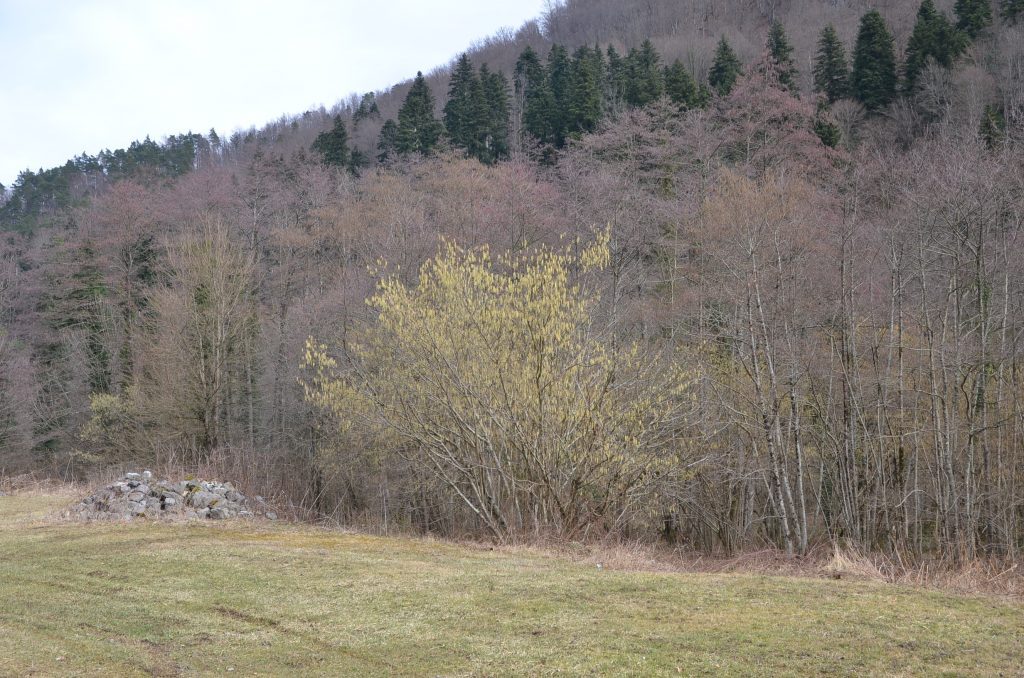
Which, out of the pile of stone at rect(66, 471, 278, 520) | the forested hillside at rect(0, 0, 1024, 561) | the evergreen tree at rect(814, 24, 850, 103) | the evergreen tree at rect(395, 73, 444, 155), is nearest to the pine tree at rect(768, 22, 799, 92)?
the forested hillside at rect(0, 0, 1024, 561)

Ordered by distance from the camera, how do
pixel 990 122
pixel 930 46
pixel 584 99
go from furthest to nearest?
pixel 584 99 < pixel 930 46 < pixel 990 122

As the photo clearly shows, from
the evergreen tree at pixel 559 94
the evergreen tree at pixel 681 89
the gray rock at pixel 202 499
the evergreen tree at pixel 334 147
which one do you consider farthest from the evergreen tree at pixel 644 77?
the gray rock at pixel 202 499

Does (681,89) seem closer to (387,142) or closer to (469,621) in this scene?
(387,142)

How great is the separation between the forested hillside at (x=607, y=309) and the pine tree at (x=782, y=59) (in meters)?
0.42

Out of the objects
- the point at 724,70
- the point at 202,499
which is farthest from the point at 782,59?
the point at 202,499

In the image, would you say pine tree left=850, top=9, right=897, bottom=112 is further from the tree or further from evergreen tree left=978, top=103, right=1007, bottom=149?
the tree

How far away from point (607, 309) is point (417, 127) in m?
37.7

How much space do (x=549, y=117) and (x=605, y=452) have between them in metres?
42.5

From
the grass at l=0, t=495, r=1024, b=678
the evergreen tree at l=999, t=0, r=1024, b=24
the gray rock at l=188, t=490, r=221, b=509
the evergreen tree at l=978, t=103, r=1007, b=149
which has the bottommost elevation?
the gray rock at l=188, t=490, r=221, b=509

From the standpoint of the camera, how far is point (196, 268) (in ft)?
98.2

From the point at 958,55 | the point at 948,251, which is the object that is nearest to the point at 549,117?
the point at 958,55

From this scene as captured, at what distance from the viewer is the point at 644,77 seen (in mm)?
51188

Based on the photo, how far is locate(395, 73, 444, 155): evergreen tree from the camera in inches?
2086

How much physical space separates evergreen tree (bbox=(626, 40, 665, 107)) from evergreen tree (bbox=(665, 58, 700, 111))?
691 millimetres
